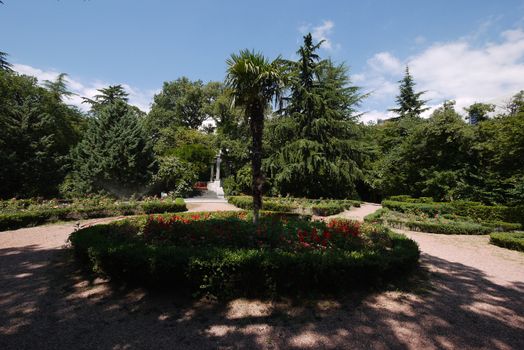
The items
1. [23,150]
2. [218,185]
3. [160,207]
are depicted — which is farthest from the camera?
[218,185]

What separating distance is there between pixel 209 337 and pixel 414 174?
23.1 meters

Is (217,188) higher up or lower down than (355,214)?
higher up

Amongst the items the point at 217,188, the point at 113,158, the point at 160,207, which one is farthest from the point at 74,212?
the point at 217,188

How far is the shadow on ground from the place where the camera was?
11.8 feet

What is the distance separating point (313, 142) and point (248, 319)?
18749 millimetres

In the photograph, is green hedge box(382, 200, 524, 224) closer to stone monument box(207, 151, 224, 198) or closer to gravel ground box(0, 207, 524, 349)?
gravel ground box(0, 207, 524, 349)

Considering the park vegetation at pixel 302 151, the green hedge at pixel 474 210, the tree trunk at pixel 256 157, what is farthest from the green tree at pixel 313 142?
the tree trunk at pixel 256 157

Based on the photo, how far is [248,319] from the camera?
13.5 feet

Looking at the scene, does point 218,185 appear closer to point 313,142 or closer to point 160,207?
point 313,142

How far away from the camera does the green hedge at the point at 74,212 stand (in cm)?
1062

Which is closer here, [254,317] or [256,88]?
[254,317]

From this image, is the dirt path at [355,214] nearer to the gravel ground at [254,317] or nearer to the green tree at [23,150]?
the gravel ground at [254,317]

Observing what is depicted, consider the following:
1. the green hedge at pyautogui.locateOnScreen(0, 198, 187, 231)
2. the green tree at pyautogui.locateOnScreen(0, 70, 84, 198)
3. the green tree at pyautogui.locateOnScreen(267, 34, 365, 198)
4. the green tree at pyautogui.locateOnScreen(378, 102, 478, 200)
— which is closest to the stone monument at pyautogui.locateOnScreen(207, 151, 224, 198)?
the green tree at pyautogui.locateOnScreen(267, 34, 365, 198)

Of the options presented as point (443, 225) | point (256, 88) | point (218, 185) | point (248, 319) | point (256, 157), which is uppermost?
point (256, 88)
